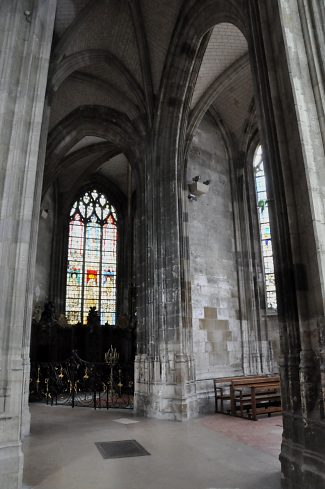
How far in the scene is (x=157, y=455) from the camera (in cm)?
565

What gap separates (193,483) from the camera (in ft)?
14.4

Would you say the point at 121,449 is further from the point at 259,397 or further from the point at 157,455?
the point at 259,397

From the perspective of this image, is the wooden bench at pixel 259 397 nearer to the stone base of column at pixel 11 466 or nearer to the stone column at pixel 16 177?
the stone column at pixel 16 177

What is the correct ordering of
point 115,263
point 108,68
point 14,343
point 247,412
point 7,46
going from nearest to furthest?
point 14,343 → point 7,46 → point 247,412 → point 108,68 → point 115,263

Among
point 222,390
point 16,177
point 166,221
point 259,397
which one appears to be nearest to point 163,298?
point 166,221

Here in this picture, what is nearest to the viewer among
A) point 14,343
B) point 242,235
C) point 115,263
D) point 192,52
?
point 14,343

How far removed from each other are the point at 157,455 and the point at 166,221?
21.8ft

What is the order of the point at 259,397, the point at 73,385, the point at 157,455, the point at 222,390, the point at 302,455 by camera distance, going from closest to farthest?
the point at 302,455
the point at 157,455
the point at 259,397
the point at 222,390
the point at 73,385

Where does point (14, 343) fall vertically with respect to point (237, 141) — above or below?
below

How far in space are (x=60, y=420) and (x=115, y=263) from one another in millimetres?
11324

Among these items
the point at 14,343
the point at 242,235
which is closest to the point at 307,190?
the point at 14,343

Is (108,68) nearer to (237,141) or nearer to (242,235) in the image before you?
(237,141)

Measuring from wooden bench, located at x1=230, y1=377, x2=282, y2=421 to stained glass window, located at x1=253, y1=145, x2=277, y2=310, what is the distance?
3.81 m

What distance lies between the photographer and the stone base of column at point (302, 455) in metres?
3.86
